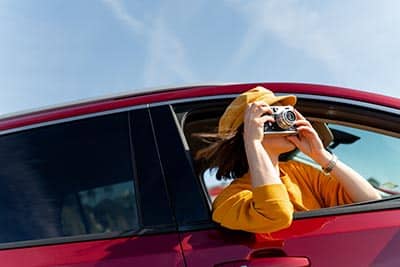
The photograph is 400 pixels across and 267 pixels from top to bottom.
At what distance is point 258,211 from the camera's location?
1964 mm

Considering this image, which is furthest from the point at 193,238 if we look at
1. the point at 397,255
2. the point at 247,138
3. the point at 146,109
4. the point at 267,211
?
the point at 397,255

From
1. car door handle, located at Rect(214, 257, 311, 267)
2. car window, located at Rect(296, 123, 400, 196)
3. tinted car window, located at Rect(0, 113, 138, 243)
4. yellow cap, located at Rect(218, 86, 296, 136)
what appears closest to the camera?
car door handle, located at Rect(214, 257, 311, 267)

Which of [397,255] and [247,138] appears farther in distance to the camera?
[247,138]

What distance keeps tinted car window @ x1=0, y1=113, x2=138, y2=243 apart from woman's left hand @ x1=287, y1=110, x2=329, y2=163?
66cm

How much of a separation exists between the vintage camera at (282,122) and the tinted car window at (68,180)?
0.54 metres

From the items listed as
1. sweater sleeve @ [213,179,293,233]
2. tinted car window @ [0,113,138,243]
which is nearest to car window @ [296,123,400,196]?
sweater sleeve @ [213,179,293,233]

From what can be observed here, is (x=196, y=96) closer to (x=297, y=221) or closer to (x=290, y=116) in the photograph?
(x=290, y=116)

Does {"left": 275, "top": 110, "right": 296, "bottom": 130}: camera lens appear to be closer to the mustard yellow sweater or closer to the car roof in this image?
the car roof

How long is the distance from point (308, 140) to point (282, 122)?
163 mm

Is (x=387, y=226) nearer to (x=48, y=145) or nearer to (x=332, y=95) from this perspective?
(x=332, y=95)

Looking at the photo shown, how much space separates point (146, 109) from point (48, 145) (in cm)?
40

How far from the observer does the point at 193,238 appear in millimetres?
2010

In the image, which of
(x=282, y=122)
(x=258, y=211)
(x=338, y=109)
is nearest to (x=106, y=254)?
(x=258, y=211)

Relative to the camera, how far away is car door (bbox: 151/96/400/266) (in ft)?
6.43
